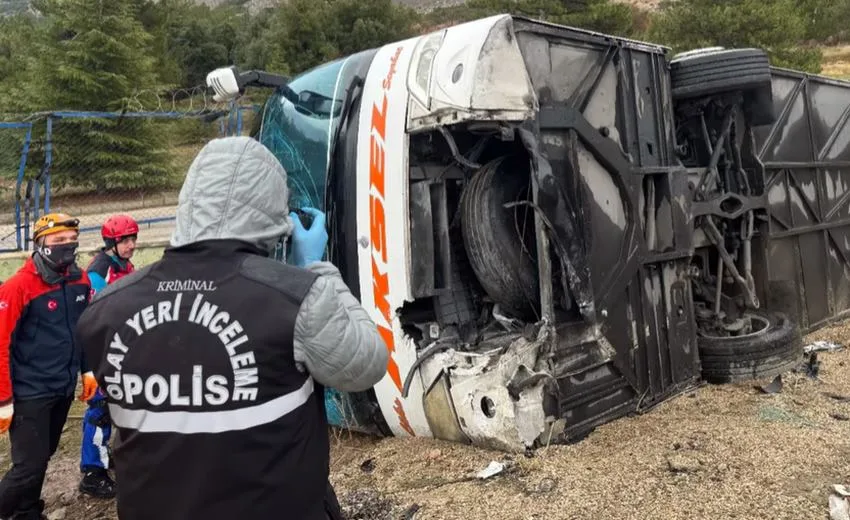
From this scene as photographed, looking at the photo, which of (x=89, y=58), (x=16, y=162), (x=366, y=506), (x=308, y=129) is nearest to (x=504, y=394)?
(x=366, y=506)

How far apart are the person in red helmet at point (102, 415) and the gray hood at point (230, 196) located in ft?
9.06

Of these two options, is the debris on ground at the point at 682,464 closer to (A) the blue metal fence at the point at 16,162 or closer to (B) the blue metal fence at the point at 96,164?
(B) the blue metal fence at the point at 96,164

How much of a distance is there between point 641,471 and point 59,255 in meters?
3.15

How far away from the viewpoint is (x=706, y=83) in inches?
173

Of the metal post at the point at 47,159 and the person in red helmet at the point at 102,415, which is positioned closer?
the person in red helmet at the point at 102,415

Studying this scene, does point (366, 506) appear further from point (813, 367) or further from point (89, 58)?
point (89, 58)

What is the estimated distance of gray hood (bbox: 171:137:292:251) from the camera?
166 cm

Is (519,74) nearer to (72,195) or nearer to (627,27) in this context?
(72,195)

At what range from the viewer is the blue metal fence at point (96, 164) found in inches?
307

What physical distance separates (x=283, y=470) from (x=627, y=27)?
24.3 metres

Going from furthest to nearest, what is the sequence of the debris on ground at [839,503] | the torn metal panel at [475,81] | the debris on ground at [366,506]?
the torn metal panel at [475,81] → the debris on ground at [366,506] → the debris on ground at [839,503]

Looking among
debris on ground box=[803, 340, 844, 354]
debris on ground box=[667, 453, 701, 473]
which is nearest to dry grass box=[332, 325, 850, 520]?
debris on ground box=[667, 453, 701, 473]

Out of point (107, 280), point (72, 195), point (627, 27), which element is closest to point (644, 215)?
point (107, 280)

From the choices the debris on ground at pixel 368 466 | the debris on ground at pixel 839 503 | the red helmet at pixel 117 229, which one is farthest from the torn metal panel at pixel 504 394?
the red helmet at pixel 117 229
